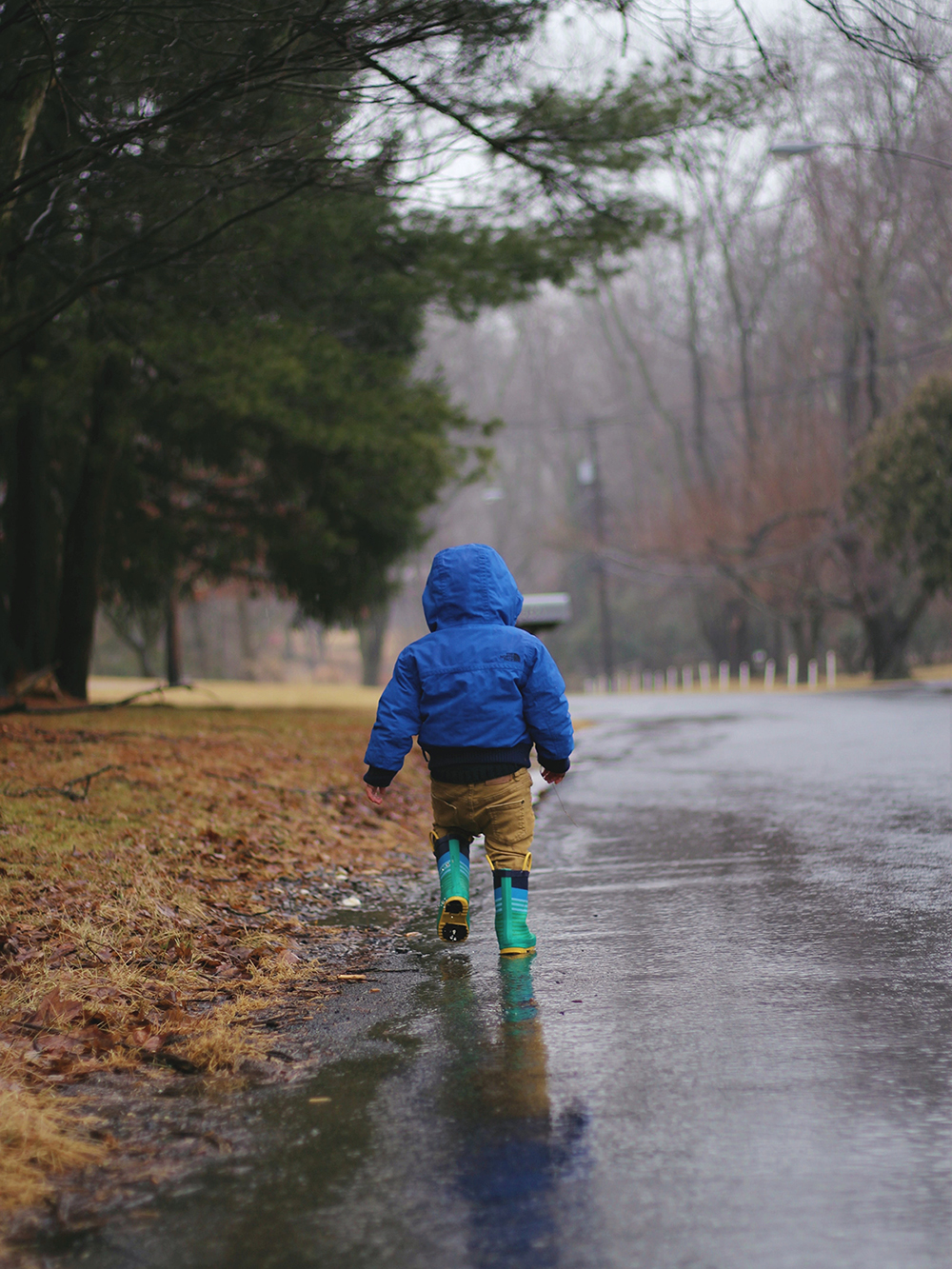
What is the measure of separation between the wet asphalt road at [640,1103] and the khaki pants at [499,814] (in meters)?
0.44

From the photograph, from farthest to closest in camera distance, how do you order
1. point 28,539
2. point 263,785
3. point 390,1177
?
1. point 28,539
2. point 263,785
3. point 390,1177

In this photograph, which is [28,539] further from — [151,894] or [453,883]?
[453,883]

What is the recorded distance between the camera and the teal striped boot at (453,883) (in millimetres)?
5617

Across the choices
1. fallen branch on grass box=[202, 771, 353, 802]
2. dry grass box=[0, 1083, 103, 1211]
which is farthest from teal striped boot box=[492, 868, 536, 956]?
fallen branch on grass box=[202, 771, 353, 802]

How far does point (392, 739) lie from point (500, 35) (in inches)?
209

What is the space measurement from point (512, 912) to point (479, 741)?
0.70m

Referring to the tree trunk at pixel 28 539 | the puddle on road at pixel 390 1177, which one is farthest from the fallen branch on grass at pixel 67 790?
the tree trunk at pixel 28 539

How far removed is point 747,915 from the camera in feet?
20.3

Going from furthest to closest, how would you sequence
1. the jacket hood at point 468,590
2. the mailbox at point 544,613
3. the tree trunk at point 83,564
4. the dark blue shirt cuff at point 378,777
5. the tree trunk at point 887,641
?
the tree trunk at point 887,641, the mailbox at point 544,613, the tree trunk at point 83,564, the jacket hood at point 468,590, the dark blue shirt cuff at point 378,777

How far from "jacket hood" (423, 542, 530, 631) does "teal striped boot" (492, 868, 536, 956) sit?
1.06m

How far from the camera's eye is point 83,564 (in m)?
17.1

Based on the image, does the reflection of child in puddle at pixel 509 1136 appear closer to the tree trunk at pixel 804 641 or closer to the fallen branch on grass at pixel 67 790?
the fallen branch on grass at pixel 67 790

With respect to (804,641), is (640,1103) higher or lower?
lower

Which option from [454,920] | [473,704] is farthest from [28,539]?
[454,920]
